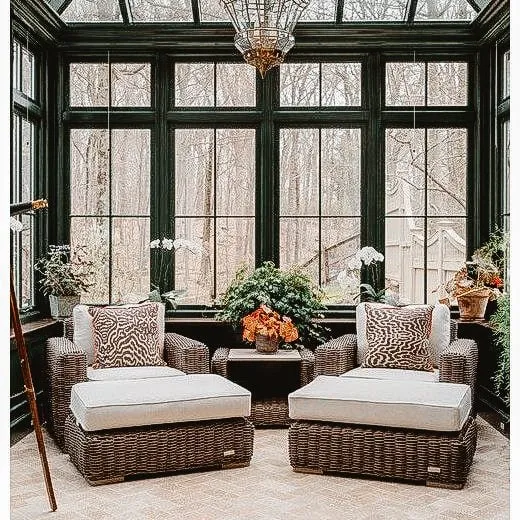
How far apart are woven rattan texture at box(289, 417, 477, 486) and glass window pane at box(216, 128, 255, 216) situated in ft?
8.08

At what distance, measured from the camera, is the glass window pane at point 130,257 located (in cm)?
646

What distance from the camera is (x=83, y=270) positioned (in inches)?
248

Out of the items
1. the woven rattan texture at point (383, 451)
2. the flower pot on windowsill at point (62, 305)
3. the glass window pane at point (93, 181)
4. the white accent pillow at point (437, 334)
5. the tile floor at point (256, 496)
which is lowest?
the tile floor at point (256, 496)

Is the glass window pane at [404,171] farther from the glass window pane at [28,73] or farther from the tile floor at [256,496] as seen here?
the glass window pane at [28,73]

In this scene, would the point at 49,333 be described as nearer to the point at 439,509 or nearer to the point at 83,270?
the point at 83,270

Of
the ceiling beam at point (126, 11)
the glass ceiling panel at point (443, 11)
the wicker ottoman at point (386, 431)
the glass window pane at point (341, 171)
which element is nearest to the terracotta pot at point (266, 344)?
the wicker ottoman at point (386, 431)

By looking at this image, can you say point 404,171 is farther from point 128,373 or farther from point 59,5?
point 59,5

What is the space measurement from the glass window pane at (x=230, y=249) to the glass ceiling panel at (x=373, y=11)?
1.83 meters

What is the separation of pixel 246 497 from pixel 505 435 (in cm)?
218

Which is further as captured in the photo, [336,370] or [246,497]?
[336,370]

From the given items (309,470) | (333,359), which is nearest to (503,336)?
(333,359)

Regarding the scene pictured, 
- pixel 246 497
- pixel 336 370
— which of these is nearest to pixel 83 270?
pixel 336 370

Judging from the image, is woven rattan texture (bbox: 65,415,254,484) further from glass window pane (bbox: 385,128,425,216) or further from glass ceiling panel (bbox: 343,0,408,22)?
glass ceiling panel (bbox: 343,0,408,22)

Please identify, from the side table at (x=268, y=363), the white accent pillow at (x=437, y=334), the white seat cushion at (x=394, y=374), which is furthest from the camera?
the side table at (x=268, y=363)
